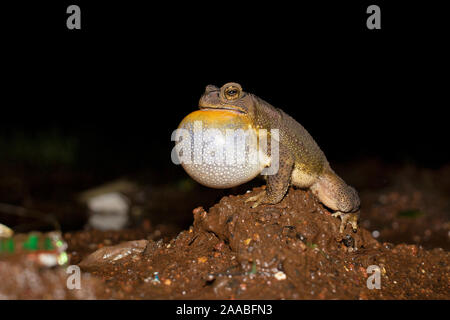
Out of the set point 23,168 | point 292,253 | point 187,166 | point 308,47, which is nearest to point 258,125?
point 187,166

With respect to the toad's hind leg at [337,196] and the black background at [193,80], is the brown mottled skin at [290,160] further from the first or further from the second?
the black background at [193,80]

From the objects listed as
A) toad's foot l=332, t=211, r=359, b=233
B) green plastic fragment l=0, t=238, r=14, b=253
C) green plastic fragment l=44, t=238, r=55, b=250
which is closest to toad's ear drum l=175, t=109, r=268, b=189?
toad's foot l=332, t=211, r=359, b=233

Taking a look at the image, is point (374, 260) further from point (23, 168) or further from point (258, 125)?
point (23, 168)

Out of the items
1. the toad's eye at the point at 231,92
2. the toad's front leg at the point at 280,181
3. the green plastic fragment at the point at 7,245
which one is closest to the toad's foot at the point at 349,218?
the toad's front leg at the point at 280,181

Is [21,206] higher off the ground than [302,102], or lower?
lower

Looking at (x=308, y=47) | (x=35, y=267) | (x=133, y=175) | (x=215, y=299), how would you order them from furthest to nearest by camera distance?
(x=133, y=175)
(x=308, y=47)
(x=35, y=267)
(x=215, y=299)

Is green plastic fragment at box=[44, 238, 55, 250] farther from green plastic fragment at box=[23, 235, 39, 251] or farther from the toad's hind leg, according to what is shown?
the toad's hind leg
